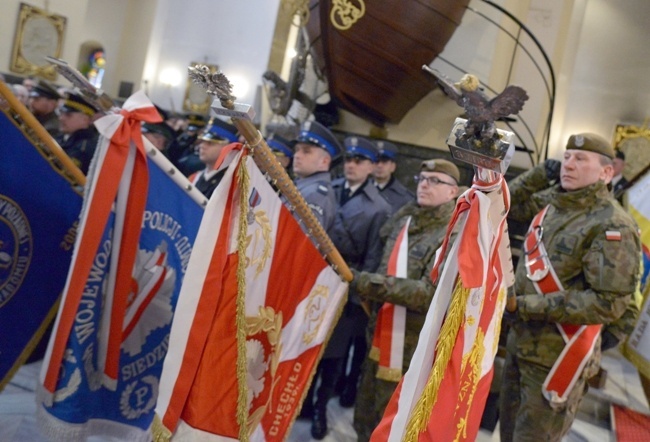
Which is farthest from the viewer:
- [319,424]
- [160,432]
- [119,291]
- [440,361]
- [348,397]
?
[348,397]

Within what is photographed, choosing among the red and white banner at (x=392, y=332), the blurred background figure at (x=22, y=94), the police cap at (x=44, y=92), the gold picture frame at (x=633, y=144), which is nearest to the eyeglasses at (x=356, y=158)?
the red and white banner at (x=392, y=332)

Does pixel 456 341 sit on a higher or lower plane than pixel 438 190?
lower

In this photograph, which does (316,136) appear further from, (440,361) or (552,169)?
(440,361)

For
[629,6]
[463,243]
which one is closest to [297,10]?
[463,243]

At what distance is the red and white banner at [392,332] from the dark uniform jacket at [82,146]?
213 cm

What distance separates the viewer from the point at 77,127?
161 inches

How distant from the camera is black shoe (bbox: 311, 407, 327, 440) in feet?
10.6

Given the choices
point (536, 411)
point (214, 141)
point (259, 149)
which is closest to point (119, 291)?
point (259, 149)

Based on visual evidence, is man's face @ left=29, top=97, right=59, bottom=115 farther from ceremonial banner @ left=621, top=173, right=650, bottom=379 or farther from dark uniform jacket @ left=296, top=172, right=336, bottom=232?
ceremonial banner @ left=621, top=173, right=650, bottom=379

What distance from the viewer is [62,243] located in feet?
8.00

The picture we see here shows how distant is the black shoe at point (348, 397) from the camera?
12.3ft

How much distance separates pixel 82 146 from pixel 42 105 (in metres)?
0.92

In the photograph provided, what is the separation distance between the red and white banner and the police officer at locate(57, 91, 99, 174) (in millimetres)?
2208

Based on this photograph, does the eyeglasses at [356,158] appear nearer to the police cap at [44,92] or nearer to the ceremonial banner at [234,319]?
the ceremonial banner at [234,319]
